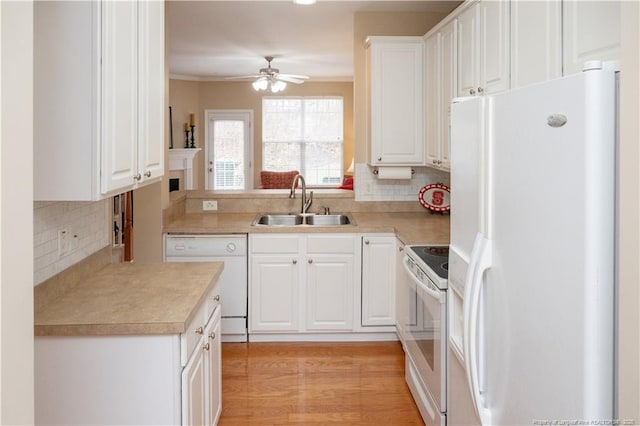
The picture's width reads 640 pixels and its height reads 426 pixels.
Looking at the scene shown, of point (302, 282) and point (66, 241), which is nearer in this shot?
point (66, 241)

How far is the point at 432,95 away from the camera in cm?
415

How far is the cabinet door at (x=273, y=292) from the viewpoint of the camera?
4.04 metres

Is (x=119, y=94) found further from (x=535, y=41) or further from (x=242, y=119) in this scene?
(x=242, y=119)

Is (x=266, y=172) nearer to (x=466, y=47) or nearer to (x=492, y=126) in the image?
(x=466, y=47)

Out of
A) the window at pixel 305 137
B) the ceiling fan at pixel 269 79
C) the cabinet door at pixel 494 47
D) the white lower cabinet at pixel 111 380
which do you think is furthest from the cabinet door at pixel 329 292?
the window at pixel 305 137

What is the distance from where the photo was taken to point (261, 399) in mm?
3217

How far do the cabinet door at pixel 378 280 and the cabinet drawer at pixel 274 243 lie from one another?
1.59 ft

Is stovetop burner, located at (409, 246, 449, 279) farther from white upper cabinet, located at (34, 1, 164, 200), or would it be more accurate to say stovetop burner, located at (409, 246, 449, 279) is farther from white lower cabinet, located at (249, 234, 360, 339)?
white upper cabinet, located at (34, 1, 164, 200)

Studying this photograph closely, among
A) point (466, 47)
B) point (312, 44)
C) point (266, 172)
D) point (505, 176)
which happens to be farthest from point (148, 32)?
point (266, 172)

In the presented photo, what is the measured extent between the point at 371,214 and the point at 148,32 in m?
2.70

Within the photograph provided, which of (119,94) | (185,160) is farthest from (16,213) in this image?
(185,160)

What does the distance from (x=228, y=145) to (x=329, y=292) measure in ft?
21.1

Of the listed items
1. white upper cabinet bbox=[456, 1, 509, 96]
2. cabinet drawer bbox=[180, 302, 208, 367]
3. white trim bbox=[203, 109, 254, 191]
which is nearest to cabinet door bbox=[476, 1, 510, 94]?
white upper cabinet bbox=[456, 1, 509, 96]

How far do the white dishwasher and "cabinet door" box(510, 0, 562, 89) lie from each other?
2219 mm
